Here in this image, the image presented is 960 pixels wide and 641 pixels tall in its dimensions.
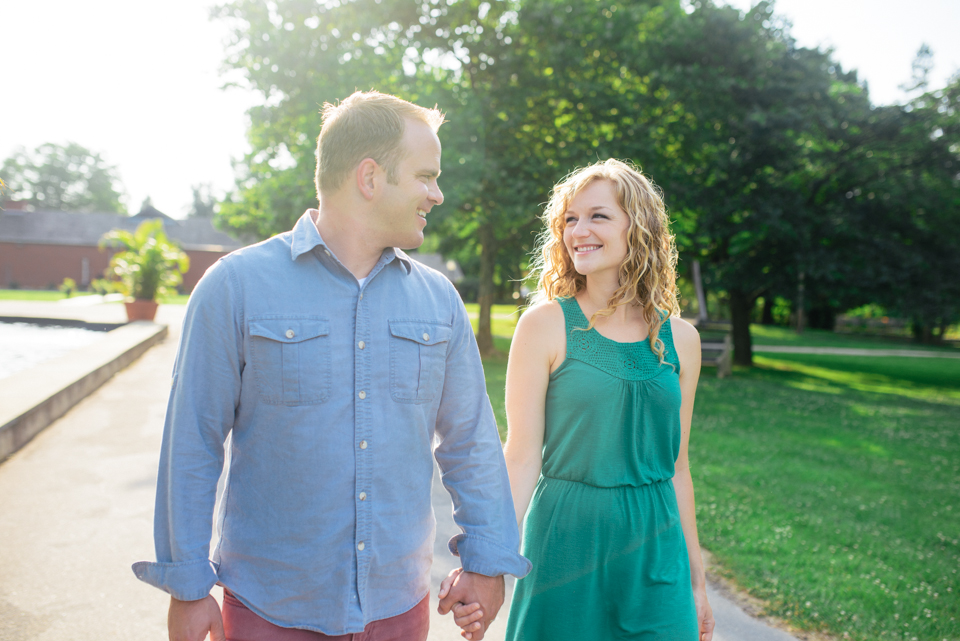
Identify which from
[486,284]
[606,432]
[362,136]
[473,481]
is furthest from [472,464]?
[486,284]

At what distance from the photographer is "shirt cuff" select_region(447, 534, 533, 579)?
1863mm

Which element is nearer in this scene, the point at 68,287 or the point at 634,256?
the point at 634,256

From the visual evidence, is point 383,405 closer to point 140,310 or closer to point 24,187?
point 140,310

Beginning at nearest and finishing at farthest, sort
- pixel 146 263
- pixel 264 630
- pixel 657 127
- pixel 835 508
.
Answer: pixel 264 630
pixel 835 508
pixel 657 127
pixel 146 263

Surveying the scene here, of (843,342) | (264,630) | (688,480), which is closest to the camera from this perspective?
(264,630)

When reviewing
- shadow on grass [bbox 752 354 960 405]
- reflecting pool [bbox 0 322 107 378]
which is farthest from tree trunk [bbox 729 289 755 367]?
reflecting pool [bbox 0 322 107 378]

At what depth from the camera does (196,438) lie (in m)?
1.62

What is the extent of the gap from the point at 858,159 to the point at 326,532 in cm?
1827

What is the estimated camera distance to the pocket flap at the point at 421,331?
1.82 metres

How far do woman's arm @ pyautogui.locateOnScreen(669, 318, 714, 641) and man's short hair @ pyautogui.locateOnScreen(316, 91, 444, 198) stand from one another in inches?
49.1

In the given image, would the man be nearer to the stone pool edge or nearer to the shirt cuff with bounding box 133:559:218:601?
the shirt cuff with bounding box 133:559:218:601

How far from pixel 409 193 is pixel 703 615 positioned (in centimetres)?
179

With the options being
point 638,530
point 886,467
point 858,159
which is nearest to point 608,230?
point 638,530

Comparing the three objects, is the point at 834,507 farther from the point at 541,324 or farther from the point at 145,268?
the point at 145,268
